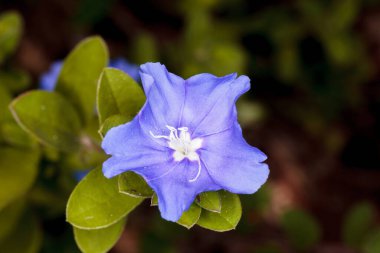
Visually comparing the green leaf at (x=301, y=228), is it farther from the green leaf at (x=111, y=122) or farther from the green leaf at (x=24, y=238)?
the green leaf at (x=111, y=122)

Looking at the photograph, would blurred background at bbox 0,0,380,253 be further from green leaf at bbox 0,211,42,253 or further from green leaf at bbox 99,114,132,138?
green leaf at bbox 99,114,132,138

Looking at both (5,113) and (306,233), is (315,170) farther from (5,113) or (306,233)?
(5,113)

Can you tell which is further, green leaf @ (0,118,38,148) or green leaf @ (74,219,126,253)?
green leaf @ (0,118,38,148)

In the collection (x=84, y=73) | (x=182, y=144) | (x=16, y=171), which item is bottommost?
(x=16, y=171)

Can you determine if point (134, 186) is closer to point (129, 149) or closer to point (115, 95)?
point (129, 149)

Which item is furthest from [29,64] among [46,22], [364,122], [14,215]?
[364,122]

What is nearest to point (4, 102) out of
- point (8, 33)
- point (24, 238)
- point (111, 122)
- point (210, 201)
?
point (8, 33)

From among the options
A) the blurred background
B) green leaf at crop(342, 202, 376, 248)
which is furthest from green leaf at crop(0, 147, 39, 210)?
green leaf at crop(342, 202, 376, 248)
